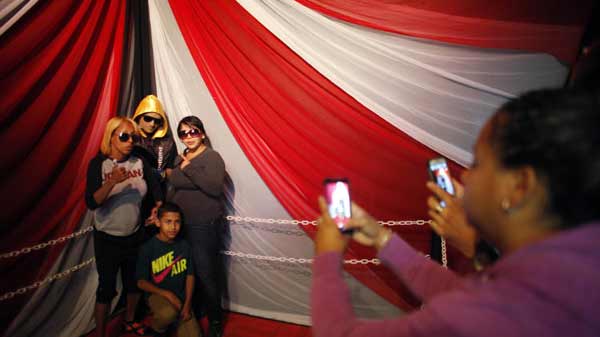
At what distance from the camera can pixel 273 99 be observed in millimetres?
2158

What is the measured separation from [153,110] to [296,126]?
1077 millimetres

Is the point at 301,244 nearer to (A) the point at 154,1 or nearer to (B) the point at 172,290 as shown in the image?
(B) the point at 172,290

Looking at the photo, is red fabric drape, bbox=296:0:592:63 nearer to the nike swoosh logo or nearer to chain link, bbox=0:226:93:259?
the nike swoosh logo

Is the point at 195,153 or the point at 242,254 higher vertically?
the point at 195,153

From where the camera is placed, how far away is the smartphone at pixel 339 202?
92 cm

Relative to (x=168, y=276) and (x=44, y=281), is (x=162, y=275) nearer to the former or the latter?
(x=168, y=276)

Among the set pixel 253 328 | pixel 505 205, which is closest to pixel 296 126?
pixel 253 328

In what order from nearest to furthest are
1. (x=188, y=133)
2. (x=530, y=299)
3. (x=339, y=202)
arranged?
(x=530, y=299) < (x=339, y=202) < (x=188, y=133)

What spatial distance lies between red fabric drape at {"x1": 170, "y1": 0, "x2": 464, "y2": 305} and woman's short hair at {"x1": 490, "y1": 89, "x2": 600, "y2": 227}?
1.47 meters

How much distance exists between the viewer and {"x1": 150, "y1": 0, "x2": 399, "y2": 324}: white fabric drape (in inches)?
94.3

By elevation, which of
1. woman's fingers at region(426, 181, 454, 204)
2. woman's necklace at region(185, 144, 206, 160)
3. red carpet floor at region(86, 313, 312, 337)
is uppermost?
woman's necklace at region(185, 144, 206, 160)

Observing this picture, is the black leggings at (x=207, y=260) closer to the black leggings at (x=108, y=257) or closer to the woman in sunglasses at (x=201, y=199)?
the woman in sunglasses at (x=201, y=199)

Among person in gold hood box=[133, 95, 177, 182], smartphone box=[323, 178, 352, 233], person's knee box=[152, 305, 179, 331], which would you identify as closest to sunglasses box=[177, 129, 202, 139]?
person in gold hood box=[133, 95, 177, 182]

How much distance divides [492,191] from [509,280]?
16 cm
